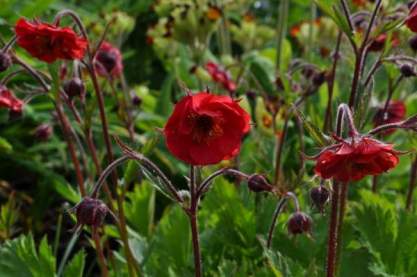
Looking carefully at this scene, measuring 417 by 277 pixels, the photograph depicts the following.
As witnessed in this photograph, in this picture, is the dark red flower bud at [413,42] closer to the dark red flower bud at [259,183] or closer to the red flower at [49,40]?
the dark red flower bud at [259,183]

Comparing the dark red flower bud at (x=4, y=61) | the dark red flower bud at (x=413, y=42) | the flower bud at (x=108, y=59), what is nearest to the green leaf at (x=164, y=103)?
the flower bud at (x=108, y=59)

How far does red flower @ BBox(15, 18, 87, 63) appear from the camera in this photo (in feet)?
7.38

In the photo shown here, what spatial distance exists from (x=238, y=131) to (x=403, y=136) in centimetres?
238

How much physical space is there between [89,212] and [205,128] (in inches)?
13.5

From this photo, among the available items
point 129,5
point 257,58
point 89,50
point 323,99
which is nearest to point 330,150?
point 89,50

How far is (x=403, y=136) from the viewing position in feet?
13.1

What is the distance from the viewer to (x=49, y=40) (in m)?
2.28

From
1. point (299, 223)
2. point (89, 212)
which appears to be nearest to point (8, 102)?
point (89, 212)

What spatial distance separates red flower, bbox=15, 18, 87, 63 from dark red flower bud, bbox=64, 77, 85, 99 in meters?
0.09

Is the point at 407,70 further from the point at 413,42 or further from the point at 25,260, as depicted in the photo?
the point at 25,260

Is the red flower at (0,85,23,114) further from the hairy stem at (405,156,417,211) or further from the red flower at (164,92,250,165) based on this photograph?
the hairy stem at (405,156,417,211)

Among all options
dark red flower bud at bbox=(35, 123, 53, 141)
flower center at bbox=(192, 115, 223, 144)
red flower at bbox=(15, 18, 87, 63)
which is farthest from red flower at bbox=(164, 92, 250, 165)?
dark red flower bud at bbox=(35, 123, 53, 141)

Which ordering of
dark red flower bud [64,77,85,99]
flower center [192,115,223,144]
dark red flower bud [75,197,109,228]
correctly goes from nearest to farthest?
flower center [192,115,223,144], dark red flower bud [75,197,109,228], dark red flower bud [64,77,85,99]

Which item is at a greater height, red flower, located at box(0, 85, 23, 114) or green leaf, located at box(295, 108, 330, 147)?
green leaf, located at box(295, 108, 330, 147)
